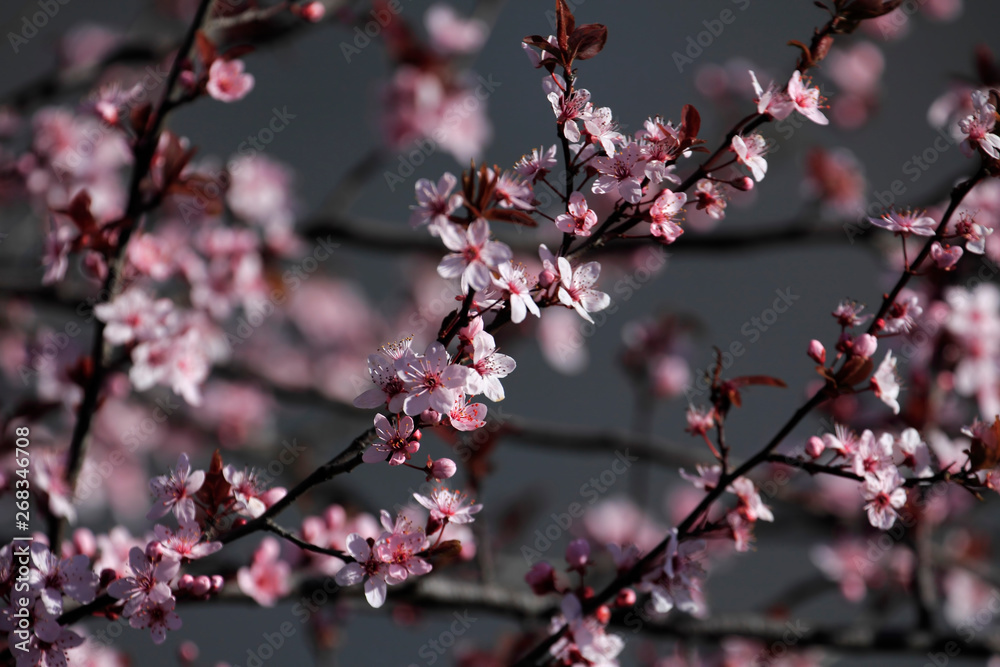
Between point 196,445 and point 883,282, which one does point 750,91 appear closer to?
point 883,282

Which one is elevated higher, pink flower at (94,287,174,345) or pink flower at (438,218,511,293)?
pink flower at (438,218,511,293)

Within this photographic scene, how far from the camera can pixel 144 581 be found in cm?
81

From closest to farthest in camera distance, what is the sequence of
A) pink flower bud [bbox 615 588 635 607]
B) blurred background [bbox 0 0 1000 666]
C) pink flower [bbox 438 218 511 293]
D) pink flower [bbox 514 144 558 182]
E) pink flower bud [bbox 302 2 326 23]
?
pink flower [bbox 438 218 511 293], pink flower [bbox 514 144 558 182], pink flower bud [bbox 615 588 635 607], pink flower bud [bbox 302 2 326 23], blurred background [bbox 0 0 1000 666]

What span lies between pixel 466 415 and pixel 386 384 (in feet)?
0.29

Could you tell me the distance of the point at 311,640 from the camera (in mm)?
1610

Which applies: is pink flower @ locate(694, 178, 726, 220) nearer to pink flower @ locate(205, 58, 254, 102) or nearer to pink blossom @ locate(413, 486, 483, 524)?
pink blossom @ locate(413, 486, 483, 524)

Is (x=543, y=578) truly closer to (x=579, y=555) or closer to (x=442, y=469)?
(x=579, y=555)

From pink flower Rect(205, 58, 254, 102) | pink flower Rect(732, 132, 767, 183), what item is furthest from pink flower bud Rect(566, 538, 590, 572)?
pink flower Rect(205, 58, 254, 102)

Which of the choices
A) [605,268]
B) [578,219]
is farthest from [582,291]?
[605,268]

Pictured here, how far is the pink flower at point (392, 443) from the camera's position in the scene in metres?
0.73

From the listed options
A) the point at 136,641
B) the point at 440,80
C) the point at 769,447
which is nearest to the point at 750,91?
the point at 440,80

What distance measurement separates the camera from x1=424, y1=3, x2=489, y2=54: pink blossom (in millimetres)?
2250

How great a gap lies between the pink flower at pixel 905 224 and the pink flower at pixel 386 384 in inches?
21.9

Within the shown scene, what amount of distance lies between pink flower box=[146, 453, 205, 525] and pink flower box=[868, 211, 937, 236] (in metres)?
0.82
